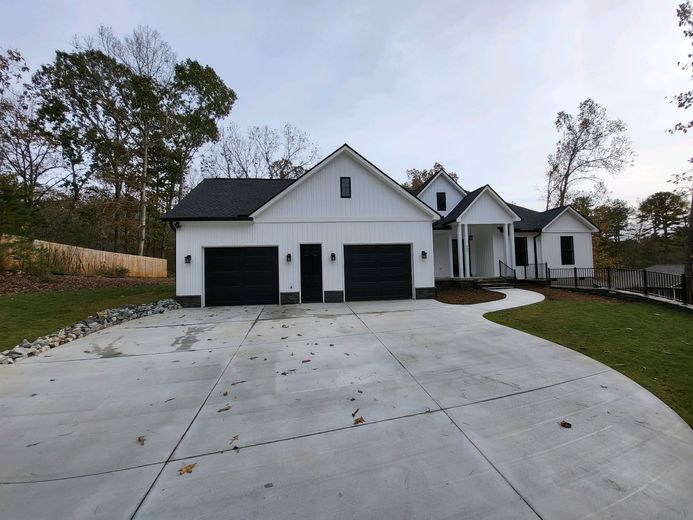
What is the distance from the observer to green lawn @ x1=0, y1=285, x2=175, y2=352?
249 inches

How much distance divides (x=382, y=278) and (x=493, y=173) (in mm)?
14042

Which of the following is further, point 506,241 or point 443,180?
point 443,180

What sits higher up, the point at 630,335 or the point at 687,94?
the point at 687,94

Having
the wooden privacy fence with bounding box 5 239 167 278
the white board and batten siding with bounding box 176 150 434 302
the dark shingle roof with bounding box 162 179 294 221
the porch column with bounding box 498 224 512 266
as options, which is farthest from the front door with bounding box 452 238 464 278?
the wooden privacy fence with bounding box 5 239 167 278

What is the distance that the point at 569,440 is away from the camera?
2.62 m

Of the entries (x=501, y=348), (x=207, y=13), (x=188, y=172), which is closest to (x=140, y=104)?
(x=188, y=172)

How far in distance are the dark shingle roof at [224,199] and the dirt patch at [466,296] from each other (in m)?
7.64

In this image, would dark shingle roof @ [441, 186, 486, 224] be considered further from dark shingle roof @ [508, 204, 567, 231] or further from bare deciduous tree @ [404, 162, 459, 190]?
bare deciduous tree @ [404, 162, 459, 190]

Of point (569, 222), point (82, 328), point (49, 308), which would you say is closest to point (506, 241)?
point (569, 222)

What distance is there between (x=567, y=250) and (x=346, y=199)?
13.2 metres

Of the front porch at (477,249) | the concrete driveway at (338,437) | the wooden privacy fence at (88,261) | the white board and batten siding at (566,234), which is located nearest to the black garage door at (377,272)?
the front porch at (477,249)

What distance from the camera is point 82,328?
6.60 meters

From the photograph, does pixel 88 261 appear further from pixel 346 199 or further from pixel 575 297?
pixel 575 297

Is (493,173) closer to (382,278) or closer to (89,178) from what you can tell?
(382,278)
